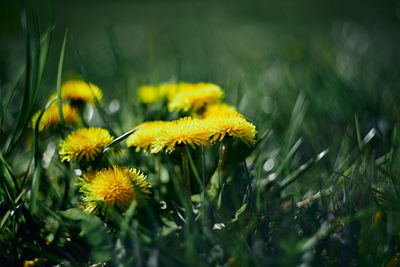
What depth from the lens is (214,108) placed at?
95 centimetres

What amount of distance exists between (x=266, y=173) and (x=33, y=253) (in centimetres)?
66

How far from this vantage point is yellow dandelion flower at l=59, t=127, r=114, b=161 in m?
0.74

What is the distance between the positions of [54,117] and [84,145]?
0.74ft

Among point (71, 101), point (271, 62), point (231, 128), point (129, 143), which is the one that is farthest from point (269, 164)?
point (271, 62)

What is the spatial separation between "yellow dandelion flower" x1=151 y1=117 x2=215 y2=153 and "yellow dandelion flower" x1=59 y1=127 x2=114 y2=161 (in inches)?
5.9

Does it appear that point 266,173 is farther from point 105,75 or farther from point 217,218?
point 105,75

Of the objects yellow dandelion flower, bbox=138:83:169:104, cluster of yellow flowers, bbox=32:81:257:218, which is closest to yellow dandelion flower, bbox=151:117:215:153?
cluster of yellow flowers, bbox=32:81:257:218

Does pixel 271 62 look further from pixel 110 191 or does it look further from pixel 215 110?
pixel 110 191

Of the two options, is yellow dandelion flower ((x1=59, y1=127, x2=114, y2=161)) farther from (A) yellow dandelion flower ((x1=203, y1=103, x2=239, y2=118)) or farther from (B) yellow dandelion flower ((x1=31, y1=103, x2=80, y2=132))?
(A) yellow dandelion flower ((x1=203, y1=103, x2=239, y2=118))

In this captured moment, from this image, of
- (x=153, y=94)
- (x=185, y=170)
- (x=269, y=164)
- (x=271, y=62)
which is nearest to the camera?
(x=185, y=170)

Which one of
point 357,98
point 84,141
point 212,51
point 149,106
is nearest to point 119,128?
point 149,106

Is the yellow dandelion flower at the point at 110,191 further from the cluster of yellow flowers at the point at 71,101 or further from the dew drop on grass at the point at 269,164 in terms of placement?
the dew drop on grass at the point at 269,164

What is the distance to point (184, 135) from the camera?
0.70 meters

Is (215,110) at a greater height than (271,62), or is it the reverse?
(215,110)
